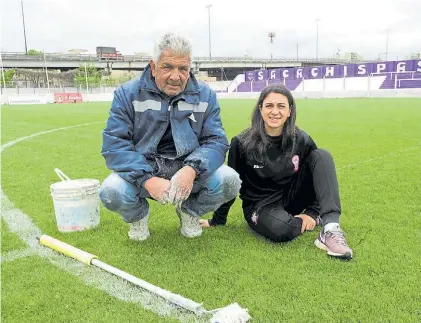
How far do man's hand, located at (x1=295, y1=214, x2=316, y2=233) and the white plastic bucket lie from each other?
1.71m

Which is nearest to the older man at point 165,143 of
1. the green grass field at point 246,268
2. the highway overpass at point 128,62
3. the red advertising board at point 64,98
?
the green grass field at point 246,268

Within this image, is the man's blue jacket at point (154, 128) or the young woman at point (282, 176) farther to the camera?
the young woman at point (282, 176)

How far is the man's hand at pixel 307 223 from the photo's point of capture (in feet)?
10.9

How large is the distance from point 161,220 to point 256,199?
3.13ft

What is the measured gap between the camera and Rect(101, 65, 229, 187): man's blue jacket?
9.52 feet

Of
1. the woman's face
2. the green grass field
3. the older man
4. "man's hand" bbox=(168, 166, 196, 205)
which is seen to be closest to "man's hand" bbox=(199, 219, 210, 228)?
the green grass field

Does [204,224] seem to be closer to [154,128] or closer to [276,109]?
[154,128]

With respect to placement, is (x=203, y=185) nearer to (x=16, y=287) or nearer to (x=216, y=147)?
(x=216, y=147)

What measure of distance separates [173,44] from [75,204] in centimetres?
157

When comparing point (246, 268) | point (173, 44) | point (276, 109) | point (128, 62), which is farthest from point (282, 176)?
point (128, 62)

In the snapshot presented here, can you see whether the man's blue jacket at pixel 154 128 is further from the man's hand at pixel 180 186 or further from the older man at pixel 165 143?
the man's hand at pixel 180 186

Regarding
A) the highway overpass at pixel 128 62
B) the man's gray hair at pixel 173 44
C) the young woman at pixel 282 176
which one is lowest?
the young woman at pixel 282 176

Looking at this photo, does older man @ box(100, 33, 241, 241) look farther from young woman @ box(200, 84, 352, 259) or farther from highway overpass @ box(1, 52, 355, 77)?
highway overpass @ box(1, 52, 355, 77)

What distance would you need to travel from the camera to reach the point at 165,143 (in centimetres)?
318
